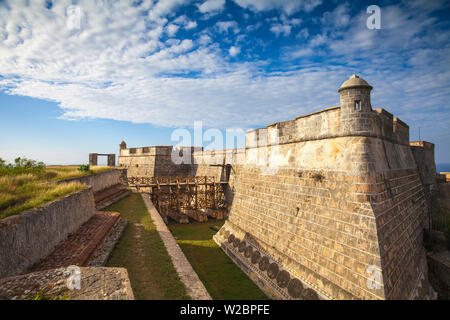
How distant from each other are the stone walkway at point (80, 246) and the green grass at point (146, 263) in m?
0.70

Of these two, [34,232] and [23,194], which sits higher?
[23,194]

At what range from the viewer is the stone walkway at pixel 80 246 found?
5.73m

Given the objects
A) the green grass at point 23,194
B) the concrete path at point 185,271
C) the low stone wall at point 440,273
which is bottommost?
the low stone wall at point 440,273

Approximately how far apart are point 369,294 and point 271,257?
3715mm

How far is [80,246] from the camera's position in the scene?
6.88 metres

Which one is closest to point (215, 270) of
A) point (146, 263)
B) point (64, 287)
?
point (146, 263)

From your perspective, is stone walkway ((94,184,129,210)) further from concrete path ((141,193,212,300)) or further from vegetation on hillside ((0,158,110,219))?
concrete path ((141,193,212,300))

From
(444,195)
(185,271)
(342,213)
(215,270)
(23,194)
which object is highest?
(23,194)

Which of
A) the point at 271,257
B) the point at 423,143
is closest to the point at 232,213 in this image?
the point at 271,257

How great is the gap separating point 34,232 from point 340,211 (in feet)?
26.2

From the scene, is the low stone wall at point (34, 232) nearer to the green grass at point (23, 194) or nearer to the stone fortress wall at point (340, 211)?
Result: the green grass at point (23, 194)

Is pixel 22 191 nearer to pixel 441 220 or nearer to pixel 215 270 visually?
pixel 215 270

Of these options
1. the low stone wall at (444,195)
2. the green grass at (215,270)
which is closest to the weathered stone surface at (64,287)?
the green grass at (215,270)
